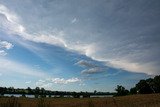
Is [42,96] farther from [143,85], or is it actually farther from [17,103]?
[143,85]

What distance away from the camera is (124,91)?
150125 millimetres

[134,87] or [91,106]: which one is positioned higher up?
[134,87]

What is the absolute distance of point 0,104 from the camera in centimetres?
1189

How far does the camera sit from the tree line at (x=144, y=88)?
147625 mm

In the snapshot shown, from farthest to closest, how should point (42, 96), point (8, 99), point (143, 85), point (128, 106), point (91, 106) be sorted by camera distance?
1. point (143, 85)
2. point (128, 106)
3. point (91, 106)
4. point (42, 96)
5. point (8, 99)

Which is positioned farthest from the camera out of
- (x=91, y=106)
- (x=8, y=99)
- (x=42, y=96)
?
(x=91, y=106)

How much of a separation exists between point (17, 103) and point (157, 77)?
153 meters

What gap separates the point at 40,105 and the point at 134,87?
143 metres

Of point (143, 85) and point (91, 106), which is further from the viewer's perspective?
point (143, 85)

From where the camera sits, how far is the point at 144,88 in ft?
484

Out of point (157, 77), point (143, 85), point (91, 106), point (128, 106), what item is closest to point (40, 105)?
point (91, 106)

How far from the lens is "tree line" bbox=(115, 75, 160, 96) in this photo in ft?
484

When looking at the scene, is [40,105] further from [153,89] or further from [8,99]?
[153,89]

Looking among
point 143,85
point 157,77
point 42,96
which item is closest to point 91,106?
point 42,96
